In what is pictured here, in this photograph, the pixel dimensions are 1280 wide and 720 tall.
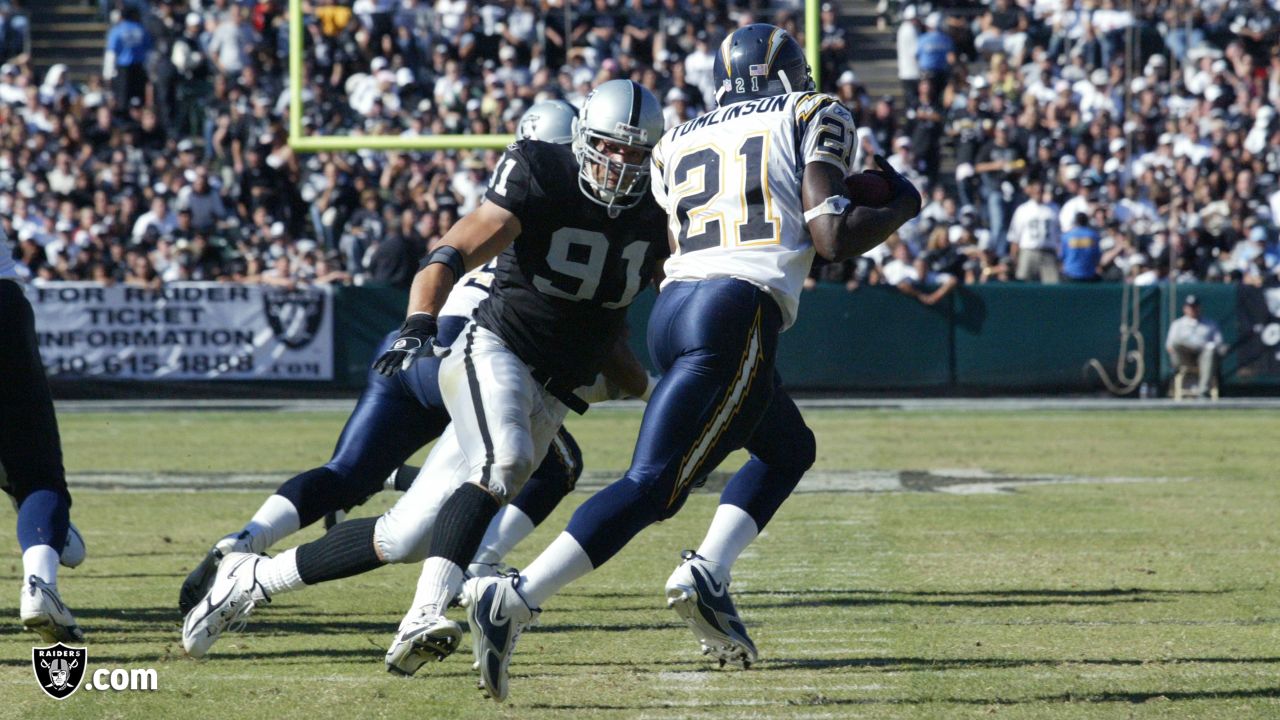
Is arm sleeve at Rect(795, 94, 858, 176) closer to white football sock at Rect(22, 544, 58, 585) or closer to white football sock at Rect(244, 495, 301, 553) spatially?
white football sock at Rect(244, 495, 301, 553)

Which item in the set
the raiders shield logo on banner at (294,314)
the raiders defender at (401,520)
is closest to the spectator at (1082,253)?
the raiders shield logo on banner at (294,314)

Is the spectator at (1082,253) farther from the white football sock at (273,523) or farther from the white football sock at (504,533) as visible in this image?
the white football sock at (273,523)

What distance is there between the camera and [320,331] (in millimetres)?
15734

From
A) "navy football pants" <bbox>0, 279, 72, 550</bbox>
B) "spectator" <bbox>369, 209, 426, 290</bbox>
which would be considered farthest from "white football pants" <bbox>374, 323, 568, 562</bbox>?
"spectator" <bbox>369, 209, 426, 290</bbox>

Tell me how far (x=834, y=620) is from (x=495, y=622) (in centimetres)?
158

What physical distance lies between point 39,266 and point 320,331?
287 centimetres

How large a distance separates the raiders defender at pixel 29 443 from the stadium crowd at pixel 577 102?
1067 cm

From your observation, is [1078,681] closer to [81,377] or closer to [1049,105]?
[81,377]

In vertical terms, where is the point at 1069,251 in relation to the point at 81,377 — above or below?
above

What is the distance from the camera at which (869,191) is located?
4117 mm

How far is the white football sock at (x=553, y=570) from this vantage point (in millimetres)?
3795

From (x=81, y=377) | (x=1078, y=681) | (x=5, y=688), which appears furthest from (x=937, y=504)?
(x=81, y=377)

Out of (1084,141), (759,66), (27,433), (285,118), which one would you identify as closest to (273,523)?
(27,433)

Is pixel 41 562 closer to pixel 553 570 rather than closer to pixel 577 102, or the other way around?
pixel 553 570
